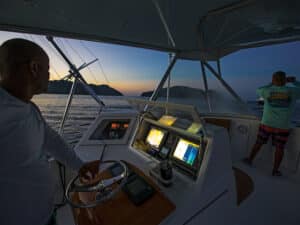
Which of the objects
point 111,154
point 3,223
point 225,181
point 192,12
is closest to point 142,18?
point 192,12

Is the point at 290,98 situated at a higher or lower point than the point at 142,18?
lower

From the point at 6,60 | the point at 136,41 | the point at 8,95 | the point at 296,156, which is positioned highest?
the point at 136,41

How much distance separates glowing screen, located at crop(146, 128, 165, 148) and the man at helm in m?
0.84

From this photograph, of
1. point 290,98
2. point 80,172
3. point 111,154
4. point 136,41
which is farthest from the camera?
point 136,41

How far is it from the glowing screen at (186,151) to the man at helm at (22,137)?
2.61 feet

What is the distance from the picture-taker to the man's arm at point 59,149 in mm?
813

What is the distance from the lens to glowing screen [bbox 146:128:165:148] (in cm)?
134

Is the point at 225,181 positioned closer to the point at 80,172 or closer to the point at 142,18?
the point at 80,172

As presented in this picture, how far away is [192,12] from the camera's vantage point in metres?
2.59

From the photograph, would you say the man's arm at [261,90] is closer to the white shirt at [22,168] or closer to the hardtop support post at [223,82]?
the hardtop support post at [223,82]

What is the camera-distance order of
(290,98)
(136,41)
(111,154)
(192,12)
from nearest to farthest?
(111,154)
(290,98)
(192,12)
(136,41)

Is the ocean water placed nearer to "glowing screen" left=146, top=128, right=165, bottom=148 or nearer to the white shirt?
"glowing screen" left=146, top=128, right=165, bottom=148

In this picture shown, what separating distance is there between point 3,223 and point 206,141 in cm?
97

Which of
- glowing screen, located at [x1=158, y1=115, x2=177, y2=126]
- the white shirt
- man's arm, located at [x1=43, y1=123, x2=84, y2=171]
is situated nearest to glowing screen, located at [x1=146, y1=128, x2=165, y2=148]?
glowing screen, located at [x1=158, y1=115, x2=177, y2=126]
